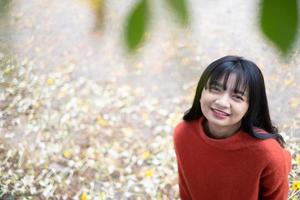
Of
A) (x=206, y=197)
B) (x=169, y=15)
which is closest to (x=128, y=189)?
(x=206, y=197)

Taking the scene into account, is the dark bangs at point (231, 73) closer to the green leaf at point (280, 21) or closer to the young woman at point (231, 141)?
the young woman at point (231, 141)

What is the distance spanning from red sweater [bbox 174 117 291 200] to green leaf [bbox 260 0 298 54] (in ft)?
3.11

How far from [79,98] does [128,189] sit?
101 centimetres

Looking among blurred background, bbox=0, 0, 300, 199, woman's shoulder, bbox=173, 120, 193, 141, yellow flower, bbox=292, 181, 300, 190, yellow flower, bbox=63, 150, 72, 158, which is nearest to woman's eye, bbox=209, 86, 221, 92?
woman's shoulder, bbox=173, 120, 193, 141

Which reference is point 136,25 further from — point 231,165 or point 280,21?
point 231,165

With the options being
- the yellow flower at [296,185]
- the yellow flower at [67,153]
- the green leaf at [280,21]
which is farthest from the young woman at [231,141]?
the yellow flower at [67,153]

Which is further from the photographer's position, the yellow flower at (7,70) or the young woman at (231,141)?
the yellow flower at (7,70)

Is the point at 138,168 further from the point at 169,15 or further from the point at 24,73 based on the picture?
the point at 169,15

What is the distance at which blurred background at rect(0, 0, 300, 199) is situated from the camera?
3000mm

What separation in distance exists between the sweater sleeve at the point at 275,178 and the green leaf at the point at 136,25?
1001 mm

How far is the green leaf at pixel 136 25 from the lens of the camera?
405 mm

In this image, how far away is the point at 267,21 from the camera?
Result: 1.23ft

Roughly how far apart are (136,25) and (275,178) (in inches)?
42.1

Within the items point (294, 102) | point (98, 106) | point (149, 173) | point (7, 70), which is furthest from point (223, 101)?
point (7, 70)
